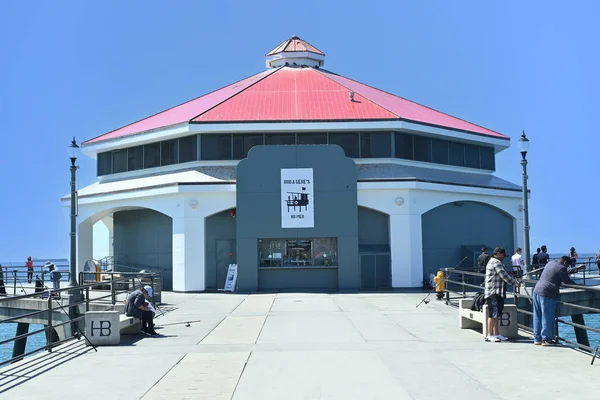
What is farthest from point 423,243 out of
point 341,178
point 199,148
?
point 199,148

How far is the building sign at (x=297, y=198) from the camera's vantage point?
1177 inches

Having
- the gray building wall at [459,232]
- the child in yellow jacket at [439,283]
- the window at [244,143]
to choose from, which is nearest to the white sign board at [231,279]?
the window at [244,143]

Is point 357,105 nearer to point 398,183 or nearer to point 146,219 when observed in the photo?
point 398,183

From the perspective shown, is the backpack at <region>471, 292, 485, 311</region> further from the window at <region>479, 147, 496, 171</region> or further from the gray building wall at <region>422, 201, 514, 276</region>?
the window at <region>479, 147, 496, 171</region>

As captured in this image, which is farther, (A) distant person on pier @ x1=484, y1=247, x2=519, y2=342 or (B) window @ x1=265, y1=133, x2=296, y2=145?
(B) window @ x1=265, y1=133, x2=296, y2=145

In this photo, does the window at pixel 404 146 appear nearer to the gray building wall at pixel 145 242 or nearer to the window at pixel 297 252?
the window at pixel 297 252

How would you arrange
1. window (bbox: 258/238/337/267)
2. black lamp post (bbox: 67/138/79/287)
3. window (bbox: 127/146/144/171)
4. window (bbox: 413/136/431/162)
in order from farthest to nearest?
window (bbox: 127/146/144/171)
window (bbox: 413/136/431/162)
window (bbox: 258/238/337/267)
black lamp post (bbox: 67/138/79/287)

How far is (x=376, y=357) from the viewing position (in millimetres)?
12281

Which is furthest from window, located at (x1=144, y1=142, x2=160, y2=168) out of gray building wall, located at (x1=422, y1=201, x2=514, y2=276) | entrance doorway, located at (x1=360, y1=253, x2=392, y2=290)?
gray building wall, located at (x1=422, y1=201, x2=514, y2=276)

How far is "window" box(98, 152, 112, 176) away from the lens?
37.3 m

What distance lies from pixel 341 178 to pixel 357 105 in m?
5.76

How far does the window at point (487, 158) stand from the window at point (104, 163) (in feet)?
67.2

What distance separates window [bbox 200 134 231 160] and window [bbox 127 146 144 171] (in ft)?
15.2

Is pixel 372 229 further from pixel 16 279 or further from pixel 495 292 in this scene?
pixel 495 292
